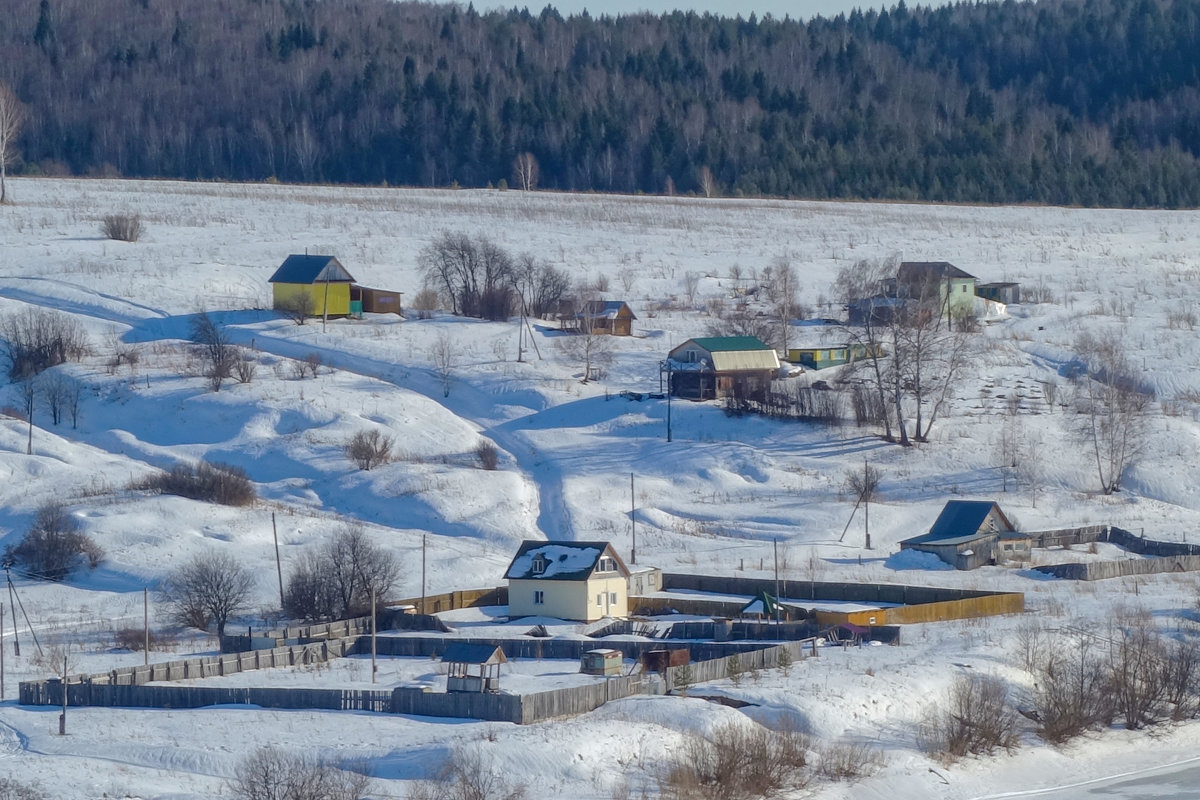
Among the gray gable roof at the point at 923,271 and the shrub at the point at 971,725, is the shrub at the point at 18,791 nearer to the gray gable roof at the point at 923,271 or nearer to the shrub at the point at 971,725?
the shrub at the point at 971,725

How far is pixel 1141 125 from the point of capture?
128 meters

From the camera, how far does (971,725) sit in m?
26.6

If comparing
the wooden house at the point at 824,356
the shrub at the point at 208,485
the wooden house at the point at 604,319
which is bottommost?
the shrub at the point at 208,485

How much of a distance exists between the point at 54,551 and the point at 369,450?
33.3ft

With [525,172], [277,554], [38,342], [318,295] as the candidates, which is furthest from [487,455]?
[525,172]

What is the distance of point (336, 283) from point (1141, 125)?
85.2 m

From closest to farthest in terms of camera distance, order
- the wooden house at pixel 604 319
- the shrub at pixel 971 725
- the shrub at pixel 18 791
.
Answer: the shrub at pixel 18 791 < the shrub at pixel 971 725 < the wooden house at pixel 604 319

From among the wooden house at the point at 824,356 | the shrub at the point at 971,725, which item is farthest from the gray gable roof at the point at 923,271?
the shrub at the point at 971,725

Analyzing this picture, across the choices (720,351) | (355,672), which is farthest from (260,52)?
(355,672)

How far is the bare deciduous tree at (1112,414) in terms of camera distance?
4928cm

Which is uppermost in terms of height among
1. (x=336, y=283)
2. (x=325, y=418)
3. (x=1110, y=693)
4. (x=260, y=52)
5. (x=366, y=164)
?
(x=260, y=52)

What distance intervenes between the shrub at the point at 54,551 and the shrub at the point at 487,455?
11611 mm

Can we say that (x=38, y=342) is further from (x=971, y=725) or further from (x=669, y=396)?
(x=971, y=725)

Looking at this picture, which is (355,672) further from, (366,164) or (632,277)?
(366,164)
